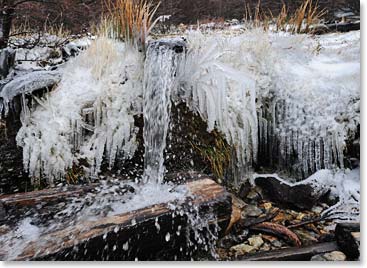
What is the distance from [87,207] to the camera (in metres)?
1.37

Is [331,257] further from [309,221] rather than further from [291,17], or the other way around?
[291,17]

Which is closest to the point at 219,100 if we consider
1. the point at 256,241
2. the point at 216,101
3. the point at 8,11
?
the point at 216,101

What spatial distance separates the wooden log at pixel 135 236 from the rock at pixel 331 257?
36 cm

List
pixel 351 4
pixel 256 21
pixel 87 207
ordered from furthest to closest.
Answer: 1. pixel 256 21
2. pixel 351 4
3. pixel 87 207

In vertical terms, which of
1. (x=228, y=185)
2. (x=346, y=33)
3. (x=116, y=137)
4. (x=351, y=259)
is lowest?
(x=351, y=259)

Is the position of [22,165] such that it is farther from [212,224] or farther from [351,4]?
[351,4]

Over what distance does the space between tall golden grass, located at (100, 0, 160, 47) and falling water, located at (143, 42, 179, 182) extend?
0.11 metres

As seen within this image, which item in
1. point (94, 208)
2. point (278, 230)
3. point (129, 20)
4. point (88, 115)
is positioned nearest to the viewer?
point (94, 208)

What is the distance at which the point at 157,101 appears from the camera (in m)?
1.63

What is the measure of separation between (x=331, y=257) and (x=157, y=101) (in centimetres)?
94

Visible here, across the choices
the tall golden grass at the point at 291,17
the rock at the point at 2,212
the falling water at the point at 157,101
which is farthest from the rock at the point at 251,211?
the rock at the point at 2,212

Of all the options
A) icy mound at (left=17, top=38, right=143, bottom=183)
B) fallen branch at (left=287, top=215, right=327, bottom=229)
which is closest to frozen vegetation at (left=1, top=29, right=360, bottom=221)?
icy mound at (left=17, top=38, right=143, bottom=183)

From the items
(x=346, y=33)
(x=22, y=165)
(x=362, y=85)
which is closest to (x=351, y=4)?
(x=346, y=33)

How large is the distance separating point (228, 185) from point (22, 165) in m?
0.89
